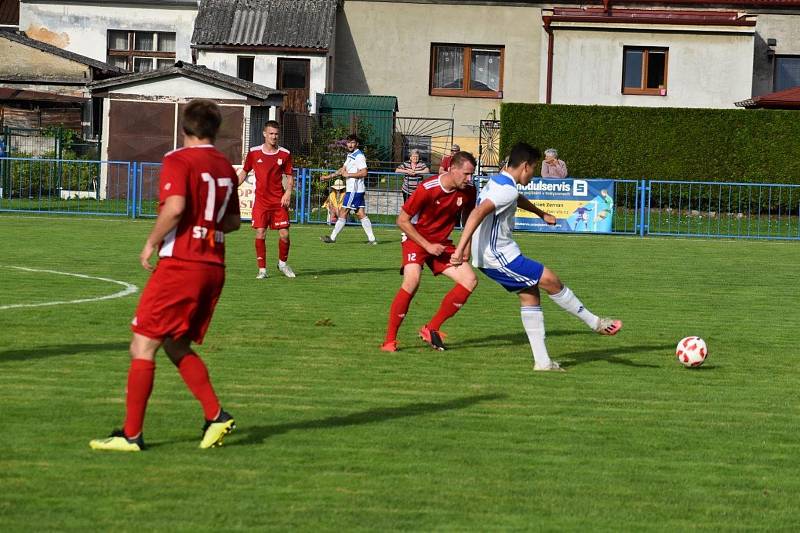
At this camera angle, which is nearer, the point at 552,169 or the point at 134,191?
the point at 552,169

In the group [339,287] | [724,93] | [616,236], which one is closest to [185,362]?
[339,287]

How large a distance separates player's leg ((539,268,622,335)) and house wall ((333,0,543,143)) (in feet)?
108

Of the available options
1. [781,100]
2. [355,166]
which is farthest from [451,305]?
[781,100]

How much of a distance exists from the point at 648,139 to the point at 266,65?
13.9 metres

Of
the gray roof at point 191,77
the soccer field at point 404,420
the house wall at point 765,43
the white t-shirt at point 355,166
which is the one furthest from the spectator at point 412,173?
the house wall at point 765,43

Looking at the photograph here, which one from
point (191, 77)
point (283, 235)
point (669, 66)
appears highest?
point (669, 66)

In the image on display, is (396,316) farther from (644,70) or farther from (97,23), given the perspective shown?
(97,23)

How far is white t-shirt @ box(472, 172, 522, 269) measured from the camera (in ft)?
33.3

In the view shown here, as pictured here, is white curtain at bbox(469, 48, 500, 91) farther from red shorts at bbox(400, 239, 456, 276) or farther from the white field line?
red shorts at bbox(400, 239, 456, 276)

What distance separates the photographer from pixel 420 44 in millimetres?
43625

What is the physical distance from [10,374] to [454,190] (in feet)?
13.2

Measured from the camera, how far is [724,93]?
4191 cm

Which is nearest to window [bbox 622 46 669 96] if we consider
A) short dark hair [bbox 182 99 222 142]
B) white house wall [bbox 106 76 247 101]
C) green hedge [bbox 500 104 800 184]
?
green hedge [bbox 500 104 800 184]

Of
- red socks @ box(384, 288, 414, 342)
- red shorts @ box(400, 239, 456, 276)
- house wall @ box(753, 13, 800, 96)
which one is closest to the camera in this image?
red socks @ box(384, 288, 414, 342)
